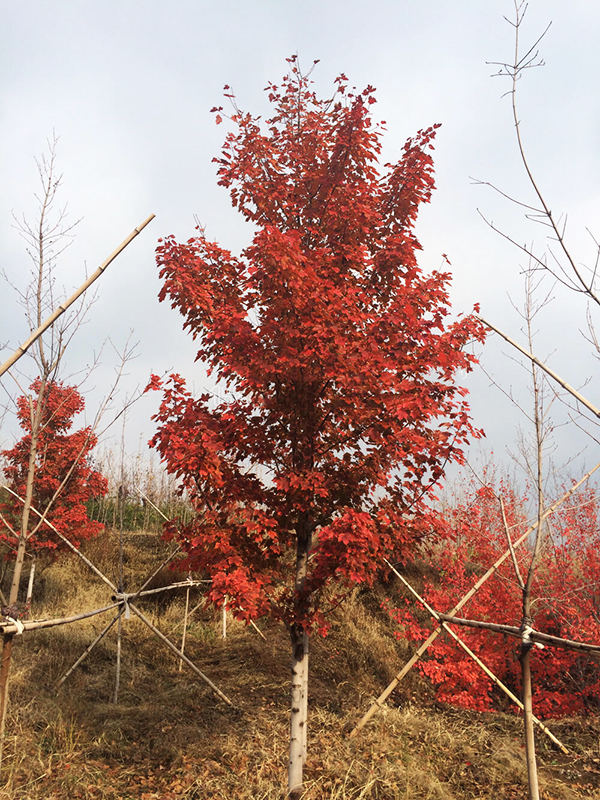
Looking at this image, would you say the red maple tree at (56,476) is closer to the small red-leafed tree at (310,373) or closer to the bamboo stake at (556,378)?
the small red-leafed tree at (310,373)

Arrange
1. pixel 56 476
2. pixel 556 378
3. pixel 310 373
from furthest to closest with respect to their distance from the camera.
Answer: pixel 56 476
pixel 310 373
pixel 556 378

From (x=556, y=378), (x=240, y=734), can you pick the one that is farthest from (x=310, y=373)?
(x=240, y=734)

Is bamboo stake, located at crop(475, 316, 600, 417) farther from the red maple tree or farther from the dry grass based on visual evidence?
the red maple tree

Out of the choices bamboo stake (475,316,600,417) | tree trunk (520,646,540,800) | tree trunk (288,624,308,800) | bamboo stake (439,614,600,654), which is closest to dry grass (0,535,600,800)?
tree trunk (288,624,308,800)

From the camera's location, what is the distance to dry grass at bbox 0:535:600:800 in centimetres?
605

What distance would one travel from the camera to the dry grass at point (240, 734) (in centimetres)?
605

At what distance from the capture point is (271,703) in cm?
871

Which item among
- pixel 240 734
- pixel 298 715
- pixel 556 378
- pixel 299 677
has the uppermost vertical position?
pixel 556 378

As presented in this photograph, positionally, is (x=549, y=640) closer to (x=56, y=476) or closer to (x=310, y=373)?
(x=310, y=373)

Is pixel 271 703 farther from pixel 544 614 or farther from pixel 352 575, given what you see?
pixel 544 614

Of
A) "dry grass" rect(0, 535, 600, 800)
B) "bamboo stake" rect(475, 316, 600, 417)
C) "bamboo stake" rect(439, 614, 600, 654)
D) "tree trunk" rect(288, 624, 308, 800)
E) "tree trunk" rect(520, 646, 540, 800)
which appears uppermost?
"bamboo stake" rect(475, 316, 600, 417)

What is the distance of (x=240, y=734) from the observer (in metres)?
7.37

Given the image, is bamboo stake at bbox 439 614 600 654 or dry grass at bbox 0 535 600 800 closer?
bamboo stake at bbox 439 614 600 654

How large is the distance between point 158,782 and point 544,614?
830 centimetres
